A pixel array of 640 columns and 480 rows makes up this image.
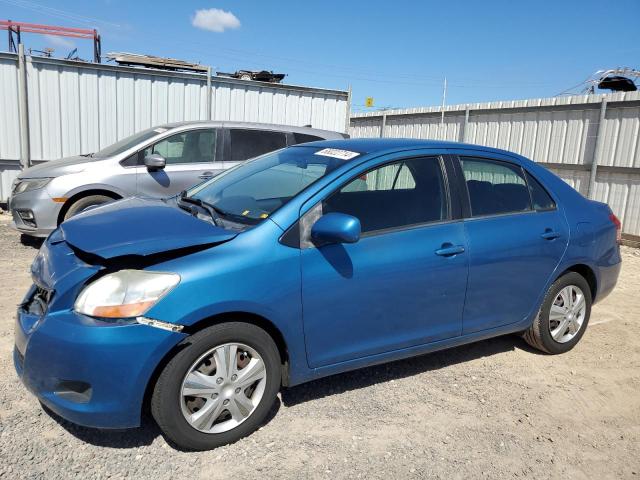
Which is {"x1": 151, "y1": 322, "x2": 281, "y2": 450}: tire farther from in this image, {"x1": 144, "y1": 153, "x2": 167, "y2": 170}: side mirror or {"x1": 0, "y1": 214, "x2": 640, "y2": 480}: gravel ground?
{"x1": 144, "y1": 153, "x2": 167, "y2": 170}: side mirror

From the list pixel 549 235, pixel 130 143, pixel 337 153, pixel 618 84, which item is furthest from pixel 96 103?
pixel 618 84

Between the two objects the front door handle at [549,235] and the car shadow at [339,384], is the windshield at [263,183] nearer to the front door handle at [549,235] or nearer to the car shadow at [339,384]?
the car shadow at [339,384]

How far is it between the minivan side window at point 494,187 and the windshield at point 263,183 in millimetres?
1055

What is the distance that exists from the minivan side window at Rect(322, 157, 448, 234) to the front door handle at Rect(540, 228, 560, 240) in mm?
941

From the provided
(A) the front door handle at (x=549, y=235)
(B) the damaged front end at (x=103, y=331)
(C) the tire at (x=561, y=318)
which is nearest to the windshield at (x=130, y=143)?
(B) the damaged front end at (x=103, y=331)

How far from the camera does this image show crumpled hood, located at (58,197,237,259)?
265cm

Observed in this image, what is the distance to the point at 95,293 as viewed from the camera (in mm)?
2543

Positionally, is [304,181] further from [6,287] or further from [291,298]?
[6,287]

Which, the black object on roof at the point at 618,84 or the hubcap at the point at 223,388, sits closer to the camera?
the hubcap at the point at 223,388

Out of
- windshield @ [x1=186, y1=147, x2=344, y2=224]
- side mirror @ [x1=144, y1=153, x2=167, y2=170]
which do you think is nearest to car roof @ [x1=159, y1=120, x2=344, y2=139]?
side mirror @ [x1=144, y1=153, x2=167, y2=170]

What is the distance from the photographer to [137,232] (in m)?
2.83

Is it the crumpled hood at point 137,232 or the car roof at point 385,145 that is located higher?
the car roof at point 385,145

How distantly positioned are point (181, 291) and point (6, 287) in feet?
11.7

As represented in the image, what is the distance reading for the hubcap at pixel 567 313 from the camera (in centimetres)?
421
